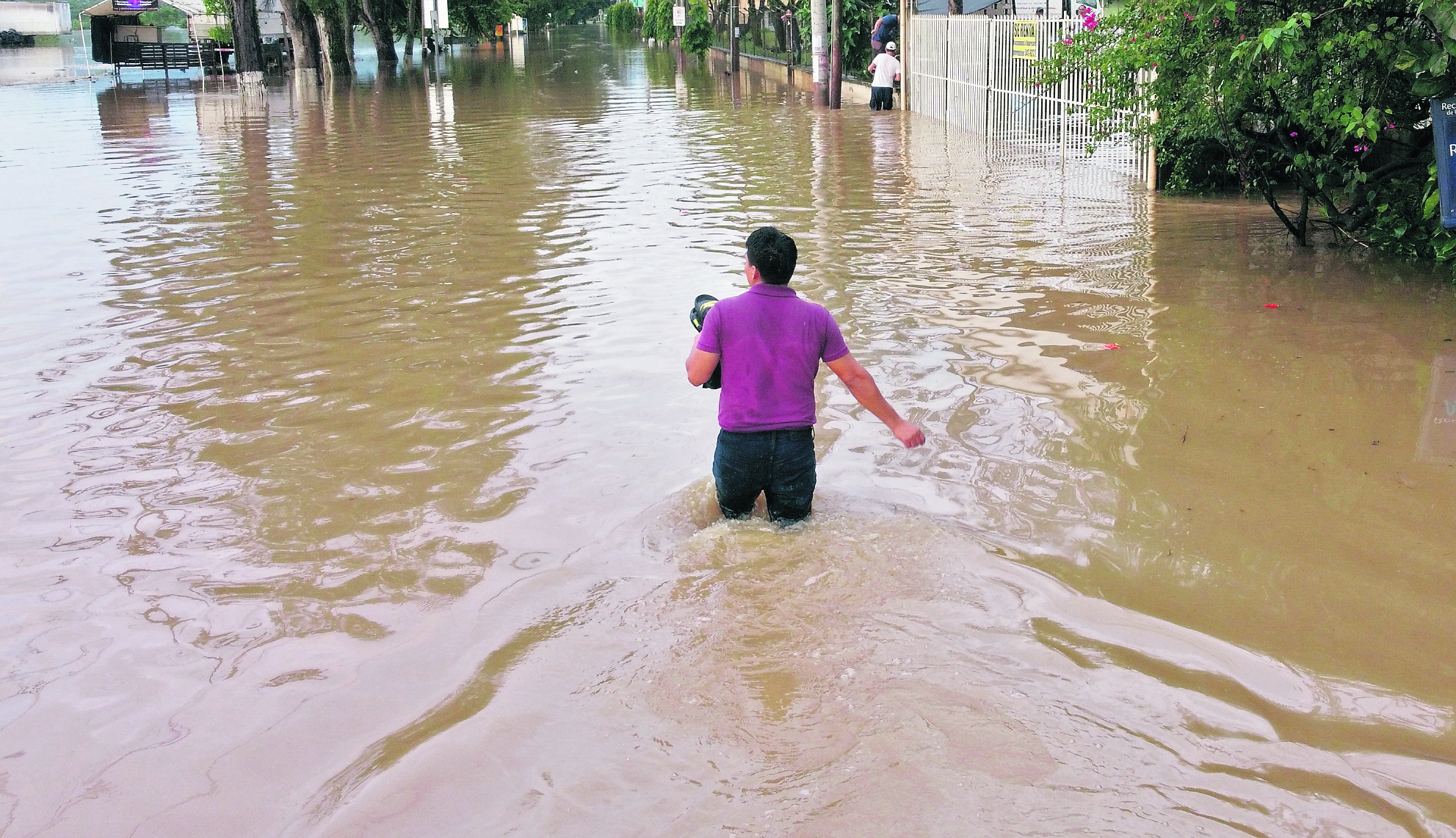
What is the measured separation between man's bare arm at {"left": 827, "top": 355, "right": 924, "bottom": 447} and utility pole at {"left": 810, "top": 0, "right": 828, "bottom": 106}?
904 inches

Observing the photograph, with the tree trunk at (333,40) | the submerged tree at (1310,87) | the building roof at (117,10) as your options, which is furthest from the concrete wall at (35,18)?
the submerged tree at (1310,87)

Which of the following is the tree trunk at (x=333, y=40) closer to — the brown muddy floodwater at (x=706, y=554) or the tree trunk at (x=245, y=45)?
the tree trunk at (x=245, y=45)

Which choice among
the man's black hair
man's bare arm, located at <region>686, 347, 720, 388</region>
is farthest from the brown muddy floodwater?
the man's black hair

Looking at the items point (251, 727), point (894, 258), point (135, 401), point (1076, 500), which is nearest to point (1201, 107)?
point (894, 258)

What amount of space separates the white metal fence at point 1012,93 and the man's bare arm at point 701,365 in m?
9.79

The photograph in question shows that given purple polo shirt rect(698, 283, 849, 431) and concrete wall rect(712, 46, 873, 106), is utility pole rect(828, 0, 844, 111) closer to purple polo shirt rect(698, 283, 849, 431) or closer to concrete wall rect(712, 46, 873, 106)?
concrete wall rect(712, 46, 873, 106)

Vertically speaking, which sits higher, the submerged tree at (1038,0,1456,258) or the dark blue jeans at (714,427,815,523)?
the submerged tree at (1038,0,1456,258)

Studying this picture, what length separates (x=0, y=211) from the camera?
14.0 metres

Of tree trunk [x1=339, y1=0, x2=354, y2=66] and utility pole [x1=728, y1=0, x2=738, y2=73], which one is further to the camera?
tree trunk [x1=339, y1=0, x2=354, y2=66]

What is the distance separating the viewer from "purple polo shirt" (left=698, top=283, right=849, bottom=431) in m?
4.90

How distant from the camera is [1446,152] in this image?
25.6 ft

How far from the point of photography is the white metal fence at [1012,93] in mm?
15625

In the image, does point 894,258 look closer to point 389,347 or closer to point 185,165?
point 389,347

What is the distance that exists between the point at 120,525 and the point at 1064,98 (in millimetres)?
13905
